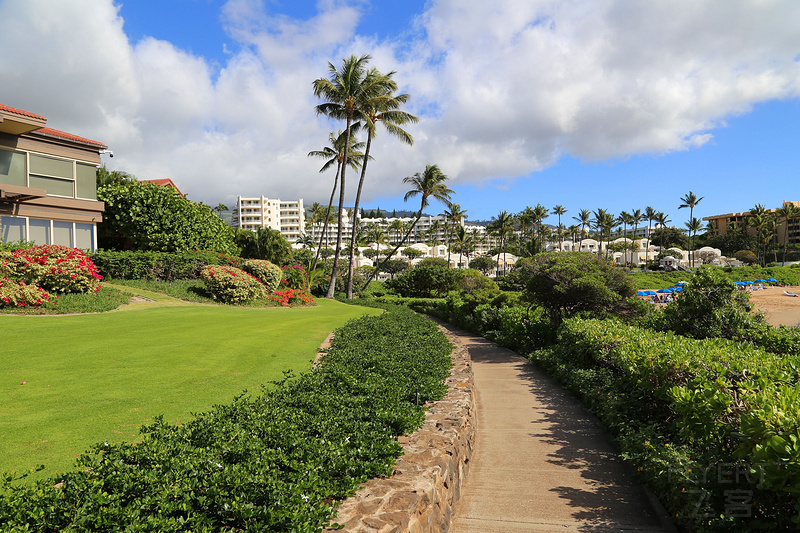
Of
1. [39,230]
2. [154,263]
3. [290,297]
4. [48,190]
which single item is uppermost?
[48,190]

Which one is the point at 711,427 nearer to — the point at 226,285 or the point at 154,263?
the point at 226,285

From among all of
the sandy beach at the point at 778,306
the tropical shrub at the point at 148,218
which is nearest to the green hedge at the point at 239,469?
the tropical shrub at the point at 148,218

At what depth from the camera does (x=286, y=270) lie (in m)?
28.3

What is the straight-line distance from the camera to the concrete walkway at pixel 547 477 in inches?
199

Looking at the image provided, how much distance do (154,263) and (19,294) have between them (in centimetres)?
759

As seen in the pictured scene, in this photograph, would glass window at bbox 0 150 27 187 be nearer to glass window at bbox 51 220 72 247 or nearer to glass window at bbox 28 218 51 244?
glass window at bbox 28 218 51 244

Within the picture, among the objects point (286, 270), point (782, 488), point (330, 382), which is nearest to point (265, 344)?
point (330, 382)

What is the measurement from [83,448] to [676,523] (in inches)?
241

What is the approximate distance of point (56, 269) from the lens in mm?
14336

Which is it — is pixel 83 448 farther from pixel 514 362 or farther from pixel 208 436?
pixel 514 362

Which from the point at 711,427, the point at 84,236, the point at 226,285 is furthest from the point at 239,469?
the point at 84,236

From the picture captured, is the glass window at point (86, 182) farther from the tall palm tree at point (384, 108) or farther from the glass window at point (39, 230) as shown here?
the tall palm tree at point (384, 108)

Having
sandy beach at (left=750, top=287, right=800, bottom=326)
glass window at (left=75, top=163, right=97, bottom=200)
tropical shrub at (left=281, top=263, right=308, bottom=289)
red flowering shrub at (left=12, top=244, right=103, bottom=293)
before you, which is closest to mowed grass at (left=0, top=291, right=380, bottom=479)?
red flowering shrub at (left=12, top=244, right=103, bottom=293)

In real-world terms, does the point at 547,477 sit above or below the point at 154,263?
below
